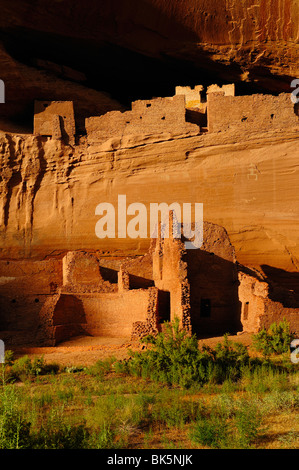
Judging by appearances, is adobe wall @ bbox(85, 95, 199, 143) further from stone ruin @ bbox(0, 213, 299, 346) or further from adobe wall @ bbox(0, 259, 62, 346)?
adobe wall @ bbox(0, 259, 62, 346)

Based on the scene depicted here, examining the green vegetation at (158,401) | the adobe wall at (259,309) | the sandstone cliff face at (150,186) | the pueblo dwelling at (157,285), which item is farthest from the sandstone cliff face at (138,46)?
the green vegetation at (158,401)

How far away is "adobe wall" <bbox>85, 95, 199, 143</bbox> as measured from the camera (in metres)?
16.3

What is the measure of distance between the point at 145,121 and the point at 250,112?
339 cm

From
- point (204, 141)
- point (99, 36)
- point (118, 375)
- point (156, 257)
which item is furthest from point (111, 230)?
point (118, 375)

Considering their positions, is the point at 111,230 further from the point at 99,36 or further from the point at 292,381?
the point at 292,381

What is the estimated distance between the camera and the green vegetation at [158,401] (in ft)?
19.2

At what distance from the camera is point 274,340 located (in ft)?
34.2

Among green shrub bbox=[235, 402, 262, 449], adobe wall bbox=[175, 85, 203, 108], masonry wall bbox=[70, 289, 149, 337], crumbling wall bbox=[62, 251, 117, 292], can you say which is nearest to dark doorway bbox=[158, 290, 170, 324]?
masonry wall bbox=[70, 289, 149, 337]

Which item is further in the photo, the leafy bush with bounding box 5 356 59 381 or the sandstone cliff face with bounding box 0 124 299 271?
the sandstone cliff face with bounding box 0 124 299 271

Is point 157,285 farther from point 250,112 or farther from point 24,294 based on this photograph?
point 250,112

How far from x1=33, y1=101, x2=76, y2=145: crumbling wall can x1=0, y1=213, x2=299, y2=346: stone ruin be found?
4840 mm

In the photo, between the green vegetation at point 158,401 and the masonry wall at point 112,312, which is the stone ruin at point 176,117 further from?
the green vegetation at point 158,401

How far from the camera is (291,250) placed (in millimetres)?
15398
